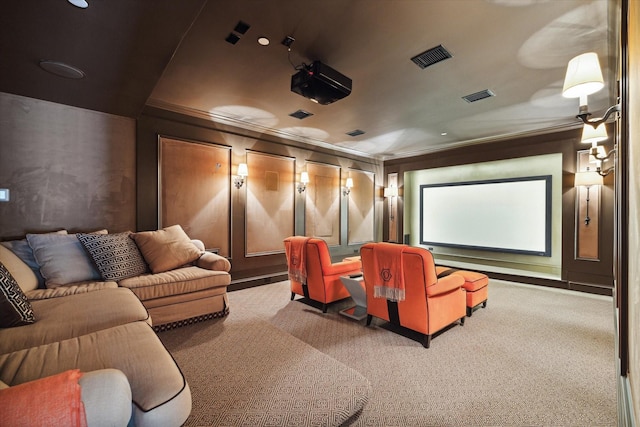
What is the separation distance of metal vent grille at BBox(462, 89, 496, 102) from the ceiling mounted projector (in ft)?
5.86

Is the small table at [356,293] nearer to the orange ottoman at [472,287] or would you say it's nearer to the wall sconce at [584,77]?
the orange ottoman at [472,287]

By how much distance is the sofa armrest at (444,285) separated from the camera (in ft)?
7.99

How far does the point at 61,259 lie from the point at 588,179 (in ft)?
22.9

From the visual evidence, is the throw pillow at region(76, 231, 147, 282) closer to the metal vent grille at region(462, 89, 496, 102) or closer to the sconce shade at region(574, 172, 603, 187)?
the metal vent grille at region(462, 89, 496, 102)

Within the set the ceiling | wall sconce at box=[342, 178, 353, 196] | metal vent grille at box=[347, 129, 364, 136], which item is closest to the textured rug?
the ceiling

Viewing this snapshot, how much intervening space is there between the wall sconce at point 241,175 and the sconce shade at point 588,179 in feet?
17.8

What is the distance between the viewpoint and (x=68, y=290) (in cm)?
231

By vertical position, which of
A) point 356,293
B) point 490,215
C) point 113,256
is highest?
point 490,215

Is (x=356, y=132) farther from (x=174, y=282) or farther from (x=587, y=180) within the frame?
(x=174, y=282)

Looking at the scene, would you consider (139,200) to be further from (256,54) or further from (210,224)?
(256,54)

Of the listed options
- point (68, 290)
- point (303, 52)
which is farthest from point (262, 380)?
point (303, 52)

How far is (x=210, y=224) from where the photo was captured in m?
4.29

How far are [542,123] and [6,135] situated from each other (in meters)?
7.30

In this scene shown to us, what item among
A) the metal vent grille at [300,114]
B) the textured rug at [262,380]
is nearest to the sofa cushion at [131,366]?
the textured rug at [262,380]
